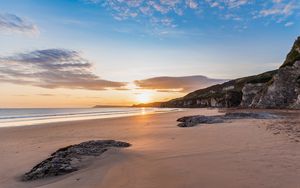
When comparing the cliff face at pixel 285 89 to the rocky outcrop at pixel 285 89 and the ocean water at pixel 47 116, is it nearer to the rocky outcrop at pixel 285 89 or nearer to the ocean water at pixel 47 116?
the rocky outcrop at pixel 285 89

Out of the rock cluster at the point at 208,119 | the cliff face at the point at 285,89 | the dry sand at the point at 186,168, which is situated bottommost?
the dry sand at the point at 186,168

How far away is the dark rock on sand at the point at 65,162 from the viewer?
8.77m

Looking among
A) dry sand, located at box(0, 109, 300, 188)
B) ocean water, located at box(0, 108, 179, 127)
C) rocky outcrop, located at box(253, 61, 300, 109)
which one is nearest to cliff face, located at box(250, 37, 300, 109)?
rocky outcrop, located at box(253, 61, 300, 109)

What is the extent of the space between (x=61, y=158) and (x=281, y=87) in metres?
69.9

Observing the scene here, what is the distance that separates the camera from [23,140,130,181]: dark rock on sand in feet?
28.8

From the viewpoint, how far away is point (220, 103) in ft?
500

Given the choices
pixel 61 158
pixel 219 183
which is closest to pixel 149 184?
pixel 219 183

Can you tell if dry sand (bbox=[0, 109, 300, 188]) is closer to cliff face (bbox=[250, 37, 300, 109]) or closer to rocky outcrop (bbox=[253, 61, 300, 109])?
cliff face (bbox=[250, 37, 300, 109])

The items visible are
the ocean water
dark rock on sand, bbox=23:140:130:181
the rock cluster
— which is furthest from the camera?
the ocean water

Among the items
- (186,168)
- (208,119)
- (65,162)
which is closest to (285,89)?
(208,119)

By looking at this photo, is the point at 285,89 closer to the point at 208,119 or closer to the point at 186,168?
the point at 208,119

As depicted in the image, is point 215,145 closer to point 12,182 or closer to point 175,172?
point 175,172

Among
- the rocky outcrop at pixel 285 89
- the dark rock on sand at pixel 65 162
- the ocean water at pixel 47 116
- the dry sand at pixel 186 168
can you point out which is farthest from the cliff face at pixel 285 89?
the dark rock on sand at pixel 65 162

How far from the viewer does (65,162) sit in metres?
9.55
